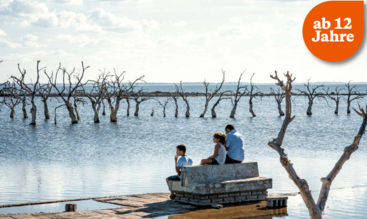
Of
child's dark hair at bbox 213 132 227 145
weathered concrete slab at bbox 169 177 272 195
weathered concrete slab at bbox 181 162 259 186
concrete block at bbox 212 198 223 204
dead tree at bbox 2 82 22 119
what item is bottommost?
concrete block at bbox 212 198 223 204

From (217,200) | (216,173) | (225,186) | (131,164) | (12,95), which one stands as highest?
(12,95)

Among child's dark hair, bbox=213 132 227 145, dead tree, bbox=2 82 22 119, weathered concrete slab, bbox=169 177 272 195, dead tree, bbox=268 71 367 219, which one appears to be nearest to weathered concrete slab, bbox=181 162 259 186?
weathered concrete slab, bbox=169 177 272 195

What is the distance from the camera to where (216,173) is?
10.0 metres


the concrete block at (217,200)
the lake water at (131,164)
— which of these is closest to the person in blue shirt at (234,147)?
the concrete block at (217,200)

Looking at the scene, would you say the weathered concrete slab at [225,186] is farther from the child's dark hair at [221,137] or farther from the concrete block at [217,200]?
the child's dark hair at [221,137]

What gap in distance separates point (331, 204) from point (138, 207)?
4157 mm

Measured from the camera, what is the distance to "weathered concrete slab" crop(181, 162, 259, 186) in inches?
383

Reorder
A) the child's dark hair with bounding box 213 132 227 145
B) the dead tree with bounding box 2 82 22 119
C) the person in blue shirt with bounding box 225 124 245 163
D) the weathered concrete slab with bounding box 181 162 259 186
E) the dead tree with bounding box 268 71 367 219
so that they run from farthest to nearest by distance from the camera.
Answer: the dead tree with bounding box 2 82 22 119 → the person in blue shirt with bounding box 225 124 245 163 → the child's dark hair with bounding box 213 132 227 145 → the weathered concrete slab with bounding box 181 162 259 186 → the dead tree with bounding box 268 71 367 219

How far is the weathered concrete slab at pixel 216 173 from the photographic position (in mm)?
9734

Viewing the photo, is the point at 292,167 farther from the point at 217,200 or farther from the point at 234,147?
the point at 234,147

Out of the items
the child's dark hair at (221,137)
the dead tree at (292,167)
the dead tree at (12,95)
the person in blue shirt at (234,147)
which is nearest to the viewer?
the dead tree at (292,167)

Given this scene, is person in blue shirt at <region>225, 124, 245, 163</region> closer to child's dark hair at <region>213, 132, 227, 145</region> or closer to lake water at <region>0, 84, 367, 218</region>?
child's dark hair at <region>213, 132, 227, 145</region>

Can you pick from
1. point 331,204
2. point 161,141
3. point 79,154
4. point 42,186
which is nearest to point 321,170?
point 331,204

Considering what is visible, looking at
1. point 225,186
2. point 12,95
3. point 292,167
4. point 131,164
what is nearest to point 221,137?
point 225,186
